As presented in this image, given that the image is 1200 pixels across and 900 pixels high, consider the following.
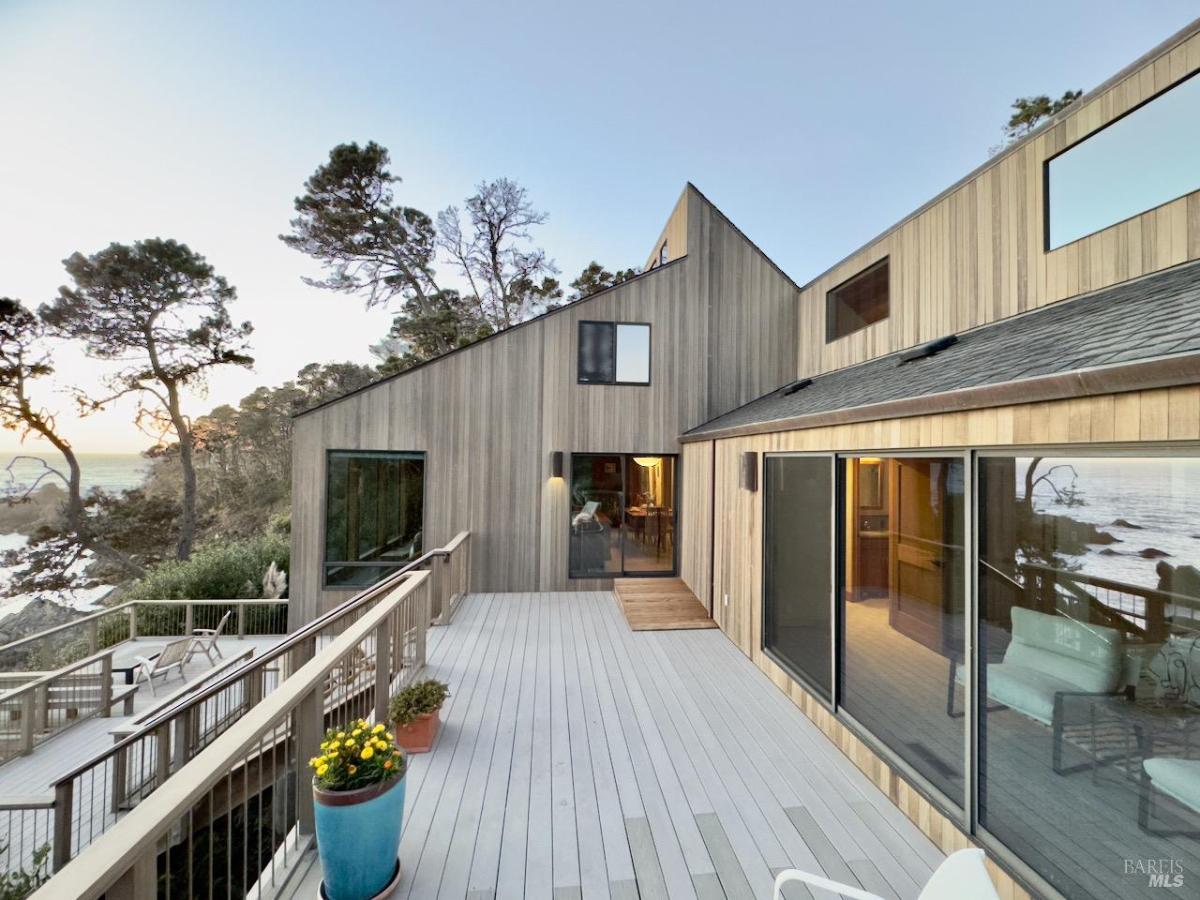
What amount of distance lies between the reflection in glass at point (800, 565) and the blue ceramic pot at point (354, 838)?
2965mm

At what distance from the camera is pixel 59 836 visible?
2.70 m

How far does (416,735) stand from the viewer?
3.18 m

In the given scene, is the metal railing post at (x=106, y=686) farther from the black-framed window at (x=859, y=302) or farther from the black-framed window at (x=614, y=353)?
the black-framed window at (x=859, y=302)

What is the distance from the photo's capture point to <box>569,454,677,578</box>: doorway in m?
7.65

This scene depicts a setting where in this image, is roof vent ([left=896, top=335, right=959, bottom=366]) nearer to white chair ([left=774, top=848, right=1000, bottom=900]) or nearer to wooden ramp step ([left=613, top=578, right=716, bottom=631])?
wooden ramp step ([left=613, top=578, right=716, bottom=631])

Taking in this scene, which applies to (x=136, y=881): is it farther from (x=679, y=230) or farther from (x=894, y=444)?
(x=679, y=230)

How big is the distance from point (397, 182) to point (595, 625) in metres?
15.8

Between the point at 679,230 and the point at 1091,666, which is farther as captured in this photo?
the point at 679,230

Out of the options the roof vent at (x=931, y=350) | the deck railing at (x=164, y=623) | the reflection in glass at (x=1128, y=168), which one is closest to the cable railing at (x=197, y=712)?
the deck railing at (x=164, y=623)

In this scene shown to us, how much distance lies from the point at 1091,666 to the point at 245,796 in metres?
3.31

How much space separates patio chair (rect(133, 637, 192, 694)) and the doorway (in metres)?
7.33

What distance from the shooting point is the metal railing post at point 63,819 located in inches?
106

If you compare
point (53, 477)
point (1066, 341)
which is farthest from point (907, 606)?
point (53, 477)

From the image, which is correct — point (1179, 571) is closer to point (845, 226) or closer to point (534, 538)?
point (534, 538)
